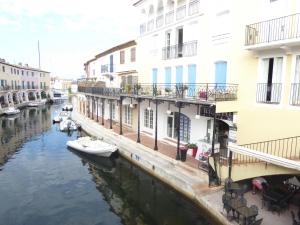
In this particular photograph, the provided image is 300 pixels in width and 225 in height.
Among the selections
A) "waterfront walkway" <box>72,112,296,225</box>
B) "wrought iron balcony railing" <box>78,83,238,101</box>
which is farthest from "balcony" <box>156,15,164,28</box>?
"waterfront walkway" <box>72,112,296,225</box>

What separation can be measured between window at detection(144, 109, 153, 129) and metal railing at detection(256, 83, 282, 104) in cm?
1273

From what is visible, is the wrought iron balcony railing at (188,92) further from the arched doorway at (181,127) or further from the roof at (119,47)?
the roof at (119,47)

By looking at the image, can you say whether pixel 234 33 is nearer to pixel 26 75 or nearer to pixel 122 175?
pixel 122 175

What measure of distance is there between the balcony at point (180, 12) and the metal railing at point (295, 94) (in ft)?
34.0

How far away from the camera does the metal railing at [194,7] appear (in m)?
17.9

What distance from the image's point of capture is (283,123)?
1265 centimetres

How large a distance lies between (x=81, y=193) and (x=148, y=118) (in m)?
11.9

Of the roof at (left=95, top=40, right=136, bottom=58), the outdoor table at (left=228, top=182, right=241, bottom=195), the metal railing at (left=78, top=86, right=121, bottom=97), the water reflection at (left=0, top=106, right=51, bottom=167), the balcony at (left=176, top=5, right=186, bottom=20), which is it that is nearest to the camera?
the outdoor table at (left=228, top=182, right=241, bottom=195)

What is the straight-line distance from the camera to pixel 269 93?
13.6 metres

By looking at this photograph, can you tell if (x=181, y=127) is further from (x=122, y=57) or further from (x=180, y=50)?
(x=122, y=57)

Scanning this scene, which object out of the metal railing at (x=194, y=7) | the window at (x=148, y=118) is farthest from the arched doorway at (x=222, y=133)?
the window at (x=148, y=118)

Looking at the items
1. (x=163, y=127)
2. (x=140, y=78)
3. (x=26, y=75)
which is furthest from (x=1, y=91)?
(x=163, y=127)

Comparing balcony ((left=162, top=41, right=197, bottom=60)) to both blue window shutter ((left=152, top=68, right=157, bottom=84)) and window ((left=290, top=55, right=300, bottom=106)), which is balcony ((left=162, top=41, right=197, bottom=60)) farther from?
window ((left=290, top=55, right=300, bottom=106))

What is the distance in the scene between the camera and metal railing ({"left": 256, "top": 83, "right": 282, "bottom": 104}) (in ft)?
42.9
